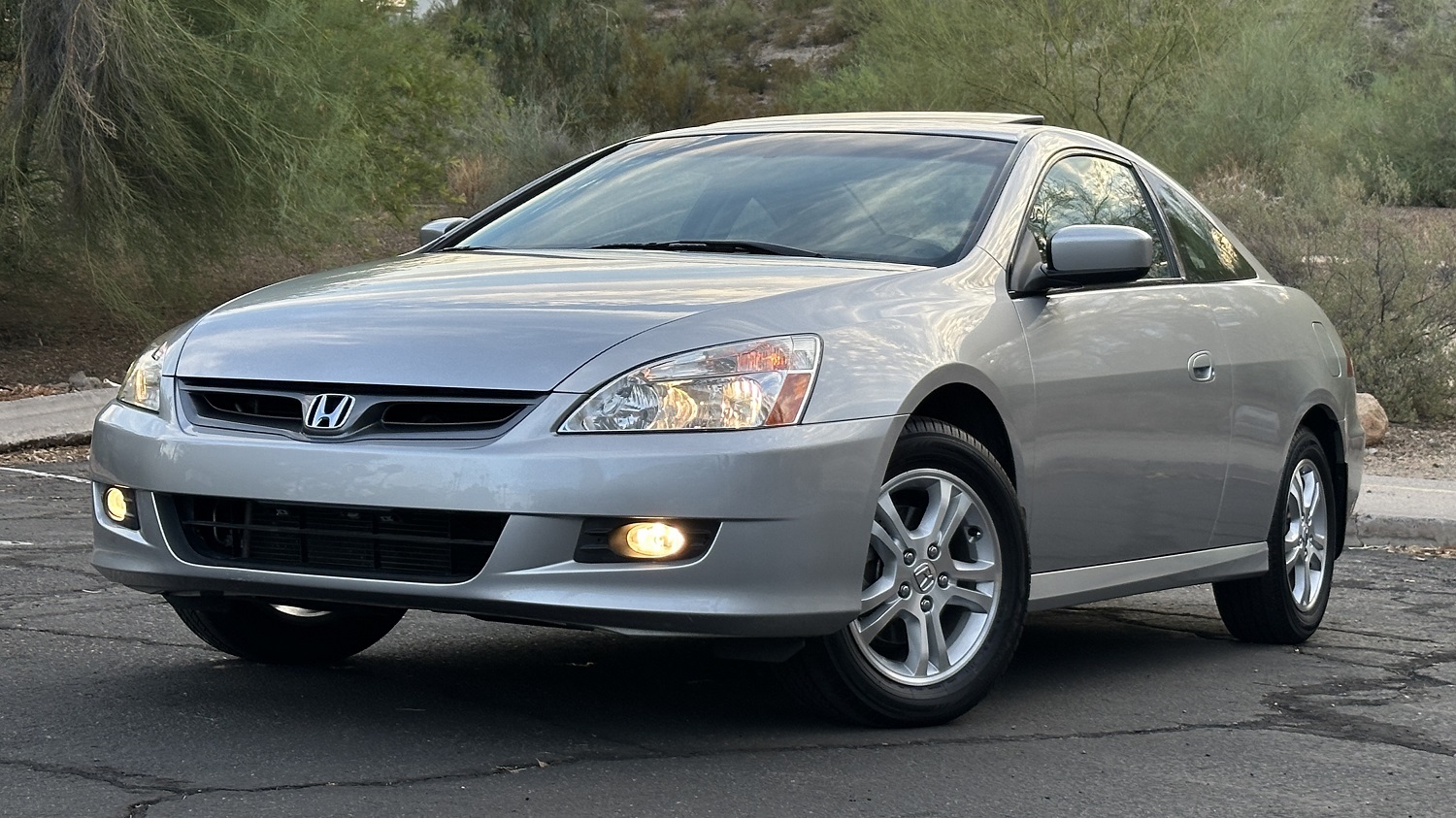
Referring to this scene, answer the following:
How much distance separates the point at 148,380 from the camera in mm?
4750

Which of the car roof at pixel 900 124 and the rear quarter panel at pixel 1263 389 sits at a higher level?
the car roof at pixel 900 124

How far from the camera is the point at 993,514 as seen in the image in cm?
483

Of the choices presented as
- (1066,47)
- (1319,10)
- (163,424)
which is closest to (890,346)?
(163,424)

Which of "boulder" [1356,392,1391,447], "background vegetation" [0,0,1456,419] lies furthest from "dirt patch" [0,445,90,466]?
"boulder" [1356,392,1391,447]

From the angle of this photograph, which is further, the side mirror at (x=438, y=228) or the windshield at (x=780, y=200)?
the side mirror at (x=438, y=228)

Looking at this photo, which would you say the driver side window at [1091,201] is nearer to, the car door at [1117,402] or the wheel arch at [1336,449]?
the car door at [1117,402]

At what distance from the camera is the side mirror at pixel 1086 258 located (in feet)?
16.9

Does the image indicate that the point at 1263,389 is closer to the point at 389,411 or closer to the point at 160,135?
the point at 389,411

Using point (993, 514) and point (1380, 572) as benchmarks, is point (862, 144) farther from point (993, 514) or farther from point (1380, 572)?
point (1380, 572)

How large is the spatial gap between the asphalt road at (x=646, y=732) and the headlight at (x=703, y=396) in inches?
29.8

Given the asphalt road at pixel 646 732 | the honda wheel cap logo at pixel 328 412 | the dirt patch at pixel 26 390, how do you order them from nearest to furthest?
the asphalt road at pixel 646 732, the honda wheel cap logo at pixel 328 412, the dirt patch at pixel 26 390

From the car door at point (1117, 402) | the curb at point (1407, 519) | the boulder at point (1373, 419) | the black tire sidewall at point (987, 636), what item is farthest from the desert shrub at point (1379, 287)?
the black tire sidewall at point (987, 636)

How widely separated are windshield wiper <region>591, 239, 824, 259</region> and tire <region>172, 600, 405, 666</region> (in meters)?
1.22

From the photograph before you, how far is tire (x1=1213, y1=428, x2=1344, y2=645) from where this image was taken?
636 cm
